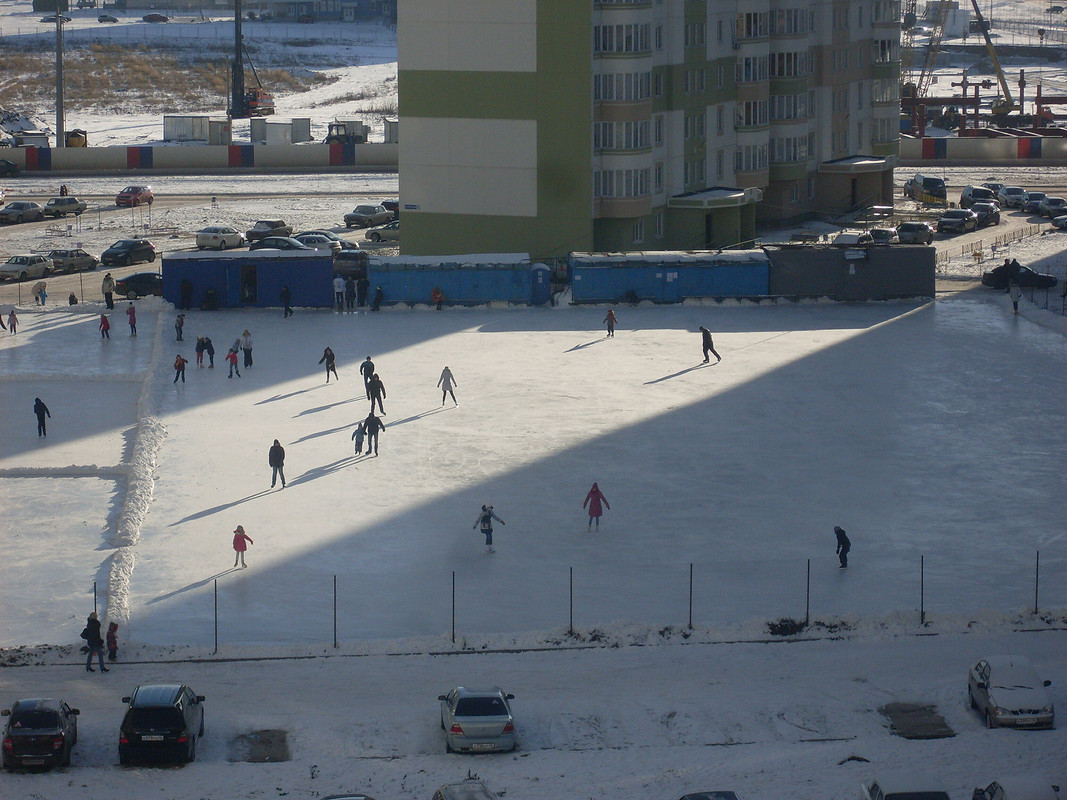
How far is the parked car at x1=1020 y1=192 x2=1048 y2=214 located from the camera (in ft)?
253

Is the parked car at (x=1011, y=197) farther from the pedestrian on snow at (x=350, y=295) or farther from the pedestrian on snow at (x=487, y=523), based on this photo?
the pedestrian on snow at (x=487, y=523)

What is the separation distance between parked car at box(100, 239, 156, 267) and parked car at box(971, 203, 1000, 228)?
38966mm

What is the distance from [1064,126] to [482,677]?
107938 mm

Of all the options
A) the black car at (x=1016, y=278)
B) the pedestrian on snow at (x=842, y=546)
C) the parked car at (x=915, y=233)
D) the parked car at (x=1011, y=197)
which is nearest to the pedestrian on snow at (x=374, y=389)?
the pedestrian on snow at (x=842, y=546)

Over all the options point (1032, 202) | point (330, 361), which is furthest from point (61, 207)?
point (1032, 202)

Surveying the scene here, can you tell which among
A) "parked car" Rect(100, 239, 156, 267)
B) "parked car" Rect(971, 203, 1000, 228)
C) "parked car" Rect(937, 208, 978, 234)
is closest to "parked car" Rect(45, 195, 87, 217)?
"parked car" Rect(100, 239, 156, 267)

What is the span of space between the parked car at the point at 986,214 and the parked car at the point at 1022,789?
58307mm

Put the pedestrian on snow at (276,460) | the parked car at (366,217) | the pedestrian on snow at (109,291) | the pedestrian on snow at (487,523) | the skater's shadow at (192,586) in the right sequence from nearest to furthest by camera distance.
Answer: the skater's shadow at (192,586)
the pedestrian on snow at (487,523)
the pedestrian on snow at (276,460)
the pedestrian on snow at (109,291)
the parked car at (366,217)

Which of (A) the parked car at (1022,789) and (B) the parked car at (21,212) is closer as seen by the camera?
(A) the parked car at (1022,789)

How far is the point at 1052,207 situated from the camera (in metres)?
75.9

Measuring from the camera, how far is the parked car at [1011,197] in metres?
79.3

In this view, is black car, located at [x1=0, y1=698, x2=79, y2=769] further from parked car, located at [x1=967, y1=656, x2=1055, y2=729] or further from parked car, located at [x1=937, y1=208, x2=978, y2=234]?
parked car, located at [x1=937, y1=208, x2=978, y2=234]

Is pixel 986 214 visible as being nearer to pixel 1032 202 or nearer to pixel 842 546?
pixel 1032 202

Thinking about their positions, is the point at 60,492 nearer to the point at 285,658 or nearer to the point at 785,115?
the point at 285,658
